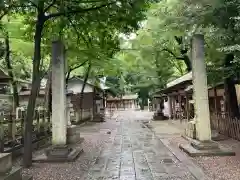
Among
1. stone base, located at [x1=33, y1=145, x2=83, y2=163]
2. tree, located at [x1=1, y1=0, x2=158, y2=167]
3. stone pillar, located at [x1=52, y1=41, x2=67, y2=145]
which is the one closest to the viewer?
tree, located at [x1=1, y1=0, x2=158, y2=167]

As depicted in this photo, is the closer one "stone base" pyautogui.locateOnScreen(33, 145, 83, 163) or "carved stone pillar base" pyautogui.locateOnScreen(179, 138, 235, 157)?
"stone base" pyautogui.locateOnScreen(33, 145, 83, 163)

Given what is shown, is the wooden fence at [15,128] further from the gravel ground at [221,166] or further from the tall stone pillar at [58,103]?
the gravel ground at [221,166]

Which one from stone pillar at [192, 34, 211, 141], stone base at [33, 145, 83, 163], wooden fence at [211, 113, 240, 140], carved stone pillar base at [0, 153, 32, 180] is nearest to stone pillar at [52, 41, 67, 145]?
stone base at [33, 145, 83, 163]

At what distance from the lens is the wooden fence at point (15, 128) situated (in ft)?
38.6

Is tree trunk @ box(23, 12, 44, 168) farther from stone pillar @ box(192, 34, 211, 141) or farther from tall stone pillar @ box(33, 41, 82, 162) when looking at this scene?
stone pillar @ box(192, 34, 211, 141)

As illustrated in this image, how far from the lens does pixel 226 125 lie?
54.2 ft

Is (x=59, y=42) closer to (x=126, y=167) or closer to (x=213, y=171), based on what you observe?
(x=126, y=167)

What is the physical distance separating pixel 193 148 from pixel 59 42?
631cm

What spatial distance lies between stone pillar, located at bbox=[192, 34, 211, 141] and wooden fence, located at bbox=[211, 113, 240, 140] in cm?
325

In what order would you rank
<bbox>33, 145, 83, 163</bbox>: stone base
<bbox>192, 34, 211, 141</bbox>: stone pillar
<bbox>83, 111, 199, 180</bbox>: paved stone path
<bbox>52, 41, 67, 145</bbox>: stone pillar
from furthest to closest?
1. <bbox>192, 34, 211, 141</bbox>: stone pillar
2. <bbox>52, 41, 67, 145</bbox>: stone pillar
3. <bbox>33, 145, 83, 163</bbox>: stone base
4. <bbox>83, 111, 199, 180</bbox>: paved stone path

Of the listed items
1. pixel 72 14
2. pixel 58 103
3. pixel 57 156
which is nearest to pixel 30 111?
pixel 58 103

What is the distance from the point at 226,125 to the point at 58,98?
8914 mm

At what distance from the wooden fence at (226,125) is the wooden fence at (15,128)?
896 centimetres

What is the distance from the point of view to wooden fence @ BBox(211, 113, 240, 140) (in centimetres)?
1501
